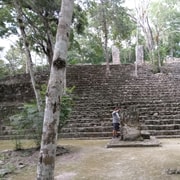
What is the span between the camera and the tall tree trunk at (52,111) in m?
4.03

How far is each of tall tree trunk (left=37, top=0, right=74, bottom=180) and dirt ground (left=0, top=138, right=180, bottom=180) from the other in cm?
167

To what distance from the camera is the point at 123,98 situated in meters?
14.7

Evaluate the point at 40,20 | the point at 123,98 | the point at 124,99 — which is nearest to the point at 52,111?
the point at 124,99

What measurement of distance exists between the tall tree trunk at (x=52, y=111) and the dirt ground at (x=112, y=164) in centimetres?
167

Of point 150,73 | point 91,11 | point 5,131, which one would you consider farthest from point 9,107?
point 150,73

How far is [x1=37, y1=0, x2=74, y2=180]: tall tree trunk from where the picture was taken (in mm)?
4031

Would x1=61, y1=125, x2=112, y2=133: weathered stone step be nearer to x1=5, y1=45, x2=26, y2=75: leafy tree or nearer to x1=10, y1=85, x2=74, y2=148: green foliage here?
x1=10, y1=85, x2=74, y2=148: green foliage

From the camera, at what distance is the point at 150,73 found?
18.0m

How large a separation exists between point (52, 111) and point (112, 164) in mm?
2950

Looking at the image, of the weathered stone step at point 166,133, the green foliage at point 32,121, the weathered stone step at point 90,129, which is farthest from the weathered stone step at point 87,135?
the green foliage at point 32,121

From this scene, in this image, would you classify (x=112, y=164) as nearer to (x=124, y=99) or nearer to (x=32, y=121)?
(x=32, y=121)

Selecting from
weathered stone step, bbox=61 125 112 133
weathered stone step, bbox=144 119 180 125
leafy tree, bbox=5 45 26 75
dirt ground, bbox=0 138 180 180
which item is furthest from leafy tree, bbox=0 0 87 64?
leafy tree, bbox=5 45 26 75

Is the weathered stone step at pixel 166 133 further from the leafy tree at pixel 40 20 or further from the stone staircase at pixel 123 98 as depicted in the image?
the leafy tree at pixel 40 20

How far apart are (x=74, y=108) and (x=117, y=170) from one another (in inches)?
318
